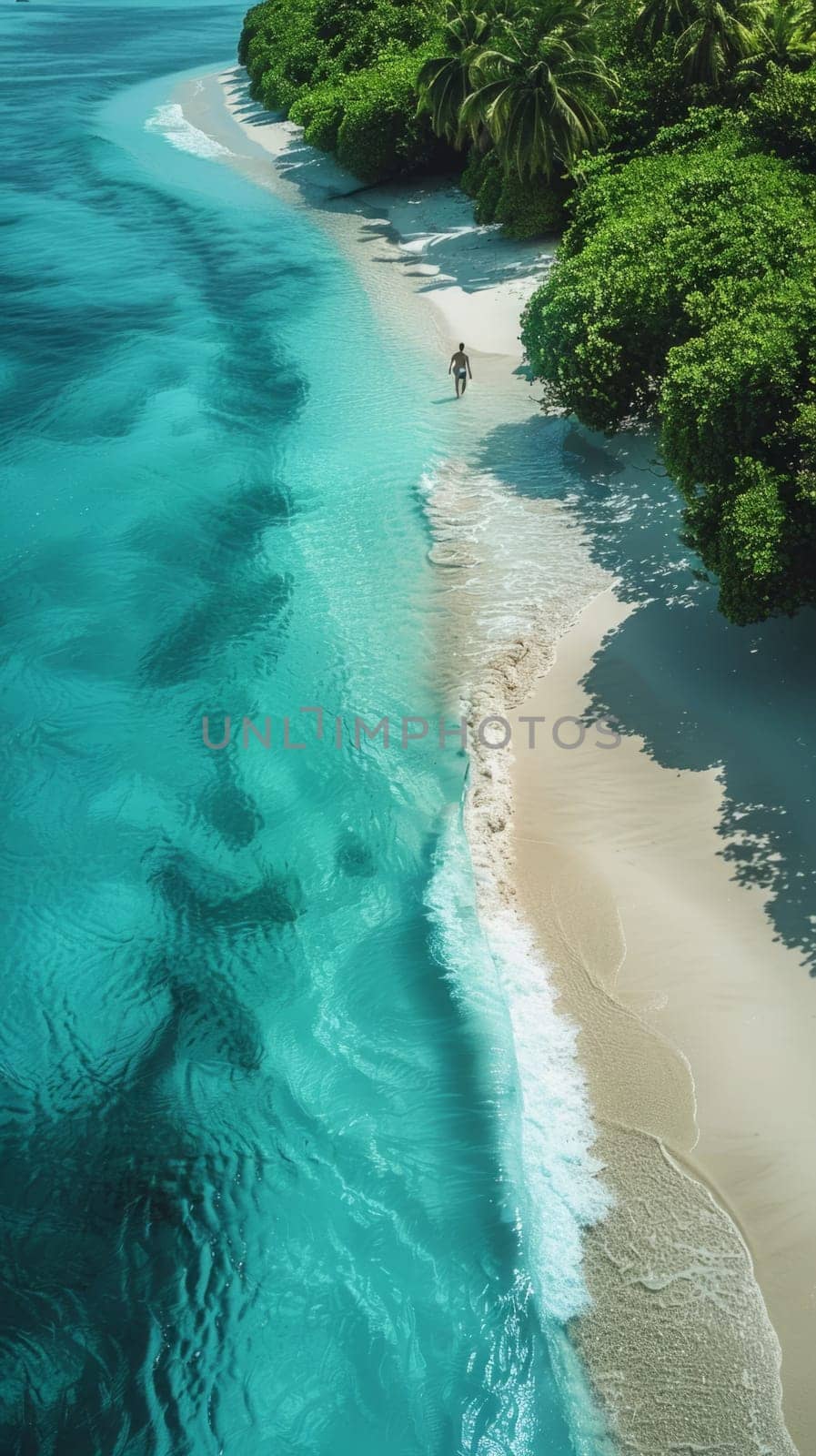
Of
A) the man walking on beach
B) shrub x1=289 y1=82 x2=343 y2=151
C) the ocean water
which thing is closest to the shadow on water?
the ocean water

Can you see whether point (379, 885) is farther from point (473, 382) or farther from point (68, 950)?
point (473, 382)

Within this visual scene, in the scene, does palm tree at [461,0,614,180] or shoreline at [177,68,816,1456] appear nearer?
shoreline at [177,68,816,1456]

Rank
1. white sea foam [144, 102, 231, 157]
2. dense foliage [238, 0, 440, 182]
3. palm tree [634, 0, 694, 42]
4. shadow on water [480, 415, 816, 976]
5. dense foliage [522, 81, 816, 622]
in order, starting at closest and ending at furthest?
shadow on water [480, 415, 816, 976] → dense foliage [522, 81, 816, 622] → palm tree [634, 0, 694, 42] → dense foliage [238, 0, 440, 182] → white sea foam [144, 102, 231, 157]

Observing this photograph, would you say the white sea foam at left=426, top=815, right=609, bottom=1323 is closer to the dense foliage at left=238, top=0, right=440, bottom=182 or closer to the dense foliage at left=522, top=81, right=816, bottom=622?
the dense foliage at left=522, top=81, right=816, bottom=622

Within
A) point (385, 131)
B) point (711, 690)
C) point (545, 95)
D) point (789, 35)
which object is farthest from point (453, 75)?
point (711, 690)

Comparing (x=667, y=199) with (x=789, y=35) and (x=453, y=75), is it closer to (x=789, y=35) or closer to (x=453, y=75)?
(x=789, y=35)

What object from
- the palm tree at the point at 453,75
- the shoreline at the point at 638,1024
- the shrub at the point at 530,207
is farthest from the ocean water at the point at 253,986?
the palm tree at the point at 453,75
